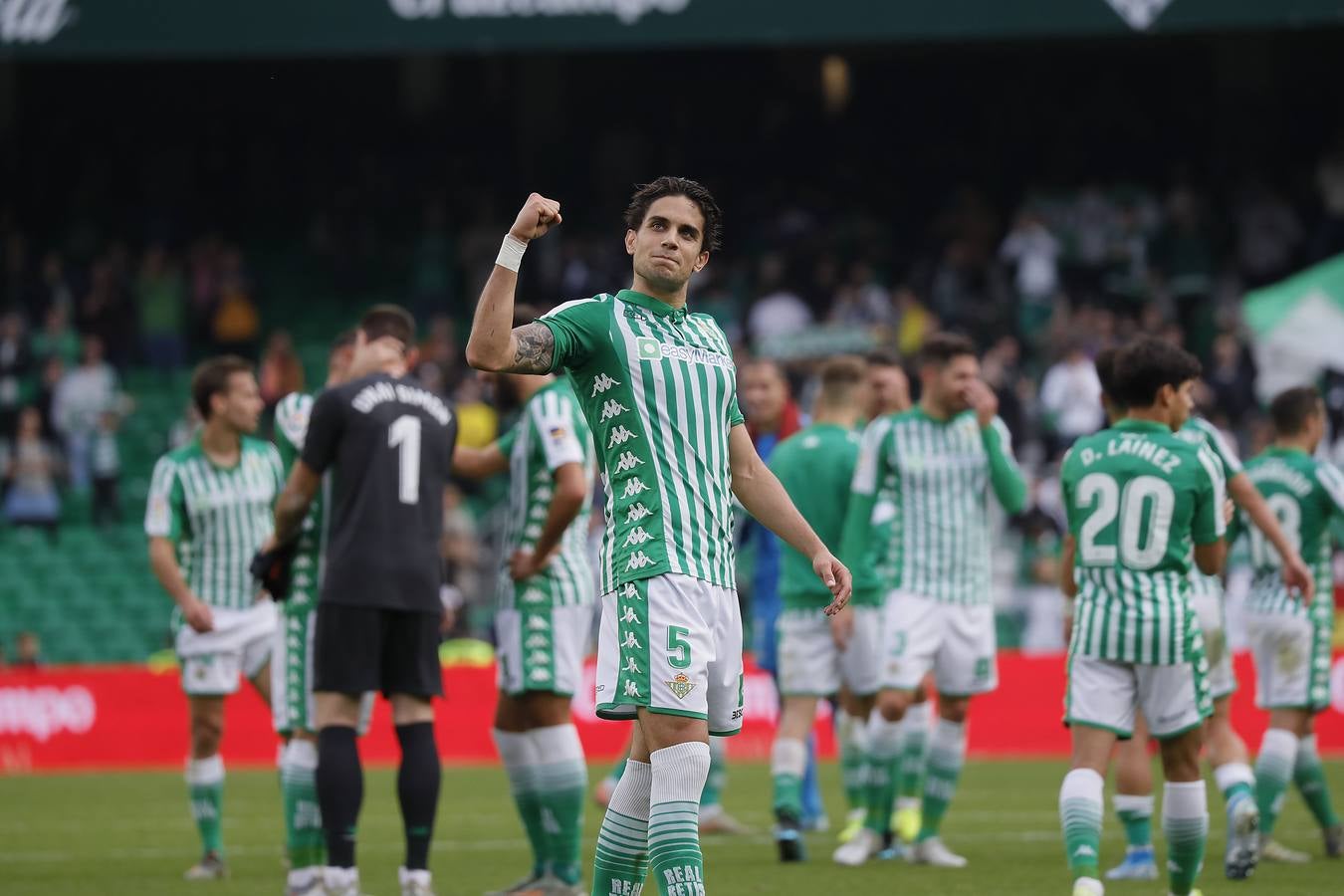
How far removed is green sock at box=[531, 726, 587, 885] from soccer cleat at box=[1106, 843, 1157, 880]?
8.16ft

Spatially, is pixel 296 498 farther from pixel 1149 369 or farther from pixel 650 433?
pixel 1149 369

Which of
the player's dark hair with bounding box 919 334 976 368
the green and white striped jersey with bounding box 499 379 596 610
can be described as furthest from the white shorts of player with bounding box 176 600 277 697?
the player's dark hair with bounding box 919 334 976 368

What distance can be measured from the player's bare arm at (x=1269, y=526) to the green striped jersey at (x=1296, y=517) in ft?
2.56

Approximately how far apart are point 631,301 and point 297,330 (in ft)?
66.7

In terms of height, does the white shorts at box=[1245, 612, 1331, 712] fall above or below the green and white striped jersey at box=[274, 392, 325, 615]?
below

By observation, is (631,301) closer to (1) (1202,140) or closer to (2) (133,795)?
(2) (133,795)

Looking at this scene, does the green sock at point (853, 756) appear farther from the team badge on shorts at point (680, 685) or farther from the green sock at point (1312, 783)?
the team badge on shorts at point (680, 685)

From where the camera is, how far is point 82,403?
2217 cm

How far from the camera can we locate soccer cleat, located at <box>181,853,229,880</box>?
29.7 ft

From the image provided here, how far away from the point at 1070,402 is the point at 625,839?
15.2 meters

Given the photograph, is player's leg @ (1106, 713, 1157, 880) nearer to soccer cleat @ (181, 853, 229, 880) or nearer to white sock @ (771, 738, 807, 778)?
white sock @ (771, 738, 807, 778)

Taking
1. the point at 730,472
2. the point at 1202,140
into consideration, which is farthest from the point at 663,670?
the point at 1202,140

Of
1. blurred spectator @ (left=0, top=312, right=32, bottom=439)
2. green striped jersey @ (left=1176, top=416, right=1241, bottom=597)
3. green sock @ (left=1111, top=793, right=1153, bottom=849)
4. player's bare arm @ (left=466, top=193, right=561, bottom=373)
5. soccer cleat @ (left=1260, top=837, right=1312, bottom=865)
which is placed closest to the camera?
player's bare arm @ (left=466, top=193, right=561, bottom=373)

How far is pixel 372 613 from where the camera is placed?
7.55m
